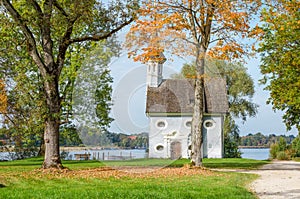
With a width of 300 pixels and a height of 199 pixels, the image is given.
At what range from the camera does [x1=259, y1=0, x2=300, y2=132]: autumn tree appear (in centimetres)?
2080

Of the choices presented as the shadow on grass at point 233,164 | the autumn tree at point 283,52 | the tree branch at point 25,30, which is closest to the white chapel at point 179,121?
the shadow on grass at point 233,164

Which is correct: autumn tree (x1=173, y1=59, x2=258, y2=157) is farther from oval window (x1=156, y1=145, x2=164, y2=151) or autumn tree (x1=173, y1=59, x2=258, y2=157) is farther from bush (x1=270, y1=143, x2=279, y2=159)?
oval window (x1=156, y1=145, x2=164, y2=151)

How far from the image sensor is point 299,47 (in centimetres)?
2303

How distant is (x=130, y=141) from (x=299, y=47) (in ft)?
36.9

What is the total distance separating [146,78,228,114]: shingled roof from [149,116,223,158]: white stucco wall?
40.9 inches

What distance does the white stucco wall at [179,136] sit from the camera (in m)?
39.5

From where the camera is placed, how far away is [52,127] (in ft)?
57.3

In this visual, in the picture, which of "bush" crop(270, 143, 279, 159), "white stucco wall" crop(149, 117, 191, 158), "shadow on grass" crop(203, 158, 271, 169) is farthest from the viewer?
"bush" crop(270, 143, 279, 159)

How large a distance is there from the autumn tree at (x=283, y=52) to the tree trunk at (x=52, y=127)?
1106cm

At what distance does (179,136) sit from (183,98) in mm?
3957

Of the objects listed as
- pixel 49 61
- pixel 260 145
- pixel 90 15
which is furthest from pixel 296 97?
pixel 260 145

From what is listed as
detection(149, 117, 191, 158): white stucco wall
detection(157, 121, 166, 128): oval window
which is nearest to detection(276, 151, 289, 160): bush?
detection(149, 117, 191, 158): white stucco wall

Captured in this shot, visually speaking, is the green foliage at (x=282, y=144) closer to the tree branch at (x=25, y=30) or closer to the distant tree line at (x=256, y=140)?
the distant tree line at (x=256, y=140)

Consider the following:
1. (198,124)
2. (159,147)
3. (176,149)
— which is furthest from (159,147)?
(198,124)
